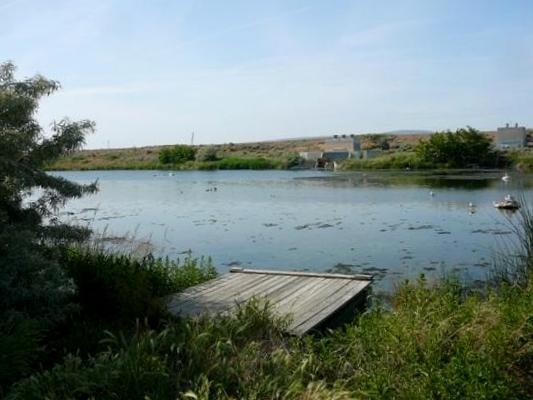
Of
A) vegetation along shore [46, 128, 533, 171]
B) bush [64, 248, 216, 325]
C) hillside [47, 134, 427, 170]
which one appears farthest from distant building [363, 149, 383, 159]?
bush [64, 248, 216, 325]

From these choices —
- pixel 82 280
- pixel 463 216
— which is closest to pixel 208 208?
pixel 463 216

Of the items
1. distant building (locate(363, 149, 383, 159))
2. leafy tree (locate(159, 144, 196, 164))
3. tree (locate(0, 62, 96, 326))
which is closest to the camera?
tree (locate(0, 62, 96, 326))

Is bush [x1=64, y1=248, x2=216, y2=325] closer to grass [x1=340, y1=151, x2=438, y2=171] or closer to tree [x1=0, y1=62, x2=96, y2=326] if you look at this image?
tree [x1=0, y1=62, x2=96, y2=326]

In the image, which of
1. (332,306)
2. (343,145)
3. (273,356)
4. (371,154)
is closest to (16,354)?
(273,356)

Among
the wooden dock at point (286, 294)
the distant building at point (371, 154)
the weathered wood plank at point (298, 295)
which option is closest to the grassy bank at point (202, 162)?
the distant building at point (371, 154)

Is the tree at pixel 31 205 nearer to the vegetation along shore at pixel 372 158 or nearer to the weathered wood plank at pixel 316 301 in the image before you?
the weathered wood plank at pixel 316 301

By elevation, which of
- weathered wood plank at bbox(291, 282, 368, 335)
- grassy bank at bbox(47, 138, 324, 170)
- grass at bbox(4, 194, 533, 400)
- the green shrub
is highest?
grassy bank at bbox(47, 138, 324, 170)

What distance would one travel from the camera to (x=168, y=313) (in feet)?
20.4

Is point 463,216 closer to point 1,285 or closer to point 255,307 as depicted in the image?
point 255,307

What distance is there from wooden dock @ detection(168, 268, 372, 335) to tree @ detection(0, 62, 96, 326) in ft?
5.00

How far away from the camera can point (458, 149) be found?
69562 mm

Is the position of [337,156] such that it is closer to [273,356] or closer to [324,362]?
[324,362]

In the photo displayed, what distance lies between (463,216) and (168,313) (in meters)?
20.3

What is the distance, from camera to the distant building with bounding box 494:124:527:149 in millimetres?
84188
